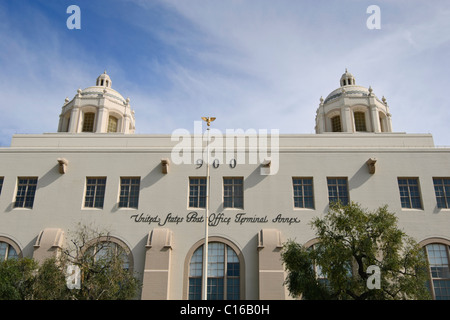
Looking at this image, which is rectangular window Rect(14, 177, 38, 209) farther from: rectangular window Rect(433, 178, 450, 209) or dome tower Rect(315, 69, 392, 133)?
rectangular window Rect(433, 178, 450, 209)

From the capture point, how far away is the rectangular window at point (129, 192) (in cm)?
3059

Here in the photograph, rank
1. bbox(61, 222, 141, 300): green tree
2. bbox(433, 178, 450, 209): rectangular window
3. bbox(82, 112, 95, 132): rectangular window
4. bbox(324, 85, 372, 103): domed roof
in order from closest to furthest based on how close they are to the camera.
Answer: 1. bbox(61, 222, 141, 300): green tree
2. bbox(433, 178, 450, 209): rectangular window
3. bbox(82, 112, 95, 132): rectangular window
4. bbox(324, 85, 372, 103): domed roof

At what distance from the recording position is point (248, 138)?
32.8 meters

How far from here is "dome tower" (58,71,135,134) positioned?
39.3 meters

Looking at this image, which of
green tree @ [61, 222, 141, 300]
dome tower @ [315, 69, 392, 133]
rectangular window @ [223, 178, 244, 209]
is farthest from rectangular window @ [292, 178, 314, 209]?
green tree @ [61, 222, 141, 300]

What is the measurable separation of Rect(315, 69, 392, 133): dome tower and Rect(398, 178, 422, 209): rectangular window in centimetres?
852

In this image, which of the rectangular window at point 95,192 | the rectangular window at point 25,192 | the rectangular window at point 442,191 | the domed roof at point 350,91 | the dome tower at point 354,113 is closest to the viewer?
the rectangular window at point 442,191

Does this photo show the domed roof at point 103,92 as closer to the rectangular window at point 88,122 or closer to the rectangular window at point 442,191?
the rectangular window at point 88,122

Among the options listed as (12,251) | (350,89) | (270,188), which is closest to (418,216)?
(270,188)

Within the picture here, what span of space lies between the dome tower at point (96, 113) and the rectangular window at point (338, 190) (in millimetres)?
19982

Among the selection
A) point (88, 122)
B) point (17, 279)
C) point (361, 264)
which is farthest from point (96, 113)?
point (361, 264)

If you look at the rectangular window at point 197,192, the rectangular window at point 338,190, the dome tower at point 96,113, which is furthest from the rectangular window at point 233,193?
the dome tower at point 96,113

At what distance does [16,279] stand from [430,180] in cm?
2708

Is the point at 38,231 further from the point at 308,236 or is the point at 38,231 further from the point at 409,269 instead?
the point at 409,269
